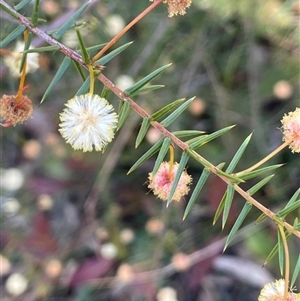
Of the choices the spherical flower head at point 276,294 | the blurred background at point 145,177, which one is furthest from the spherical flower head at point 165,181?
the blurred background at point 145,177

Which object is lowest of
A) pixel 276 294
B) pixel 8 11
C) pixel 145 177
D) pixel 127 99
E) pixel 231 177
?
pixel 276 294

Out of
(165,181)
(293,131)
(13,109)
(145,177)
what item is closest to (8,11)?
(13,109)

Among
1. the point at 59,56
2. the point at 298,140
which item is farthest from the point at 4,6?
the point at 59,56

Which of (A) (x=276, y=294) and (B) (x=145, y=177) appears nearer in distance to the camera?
(A) (x=276, y=294)

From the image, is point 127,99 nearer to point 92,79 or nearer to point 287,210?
point 92,79

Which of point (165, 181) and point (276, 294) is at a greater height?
point (165, 181)

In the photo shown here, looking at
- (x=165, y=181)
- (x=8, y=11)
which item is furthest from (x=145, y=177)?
(x=8, y=11)

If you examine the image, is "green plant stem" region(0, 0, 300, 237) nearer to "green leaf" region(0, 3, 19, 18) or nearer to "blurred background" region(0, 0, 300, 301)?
"green leaf" region(0, 3, 19, 18)

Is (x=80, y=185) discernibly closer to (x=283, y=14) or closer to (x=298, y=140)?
(x=283, y=14)
